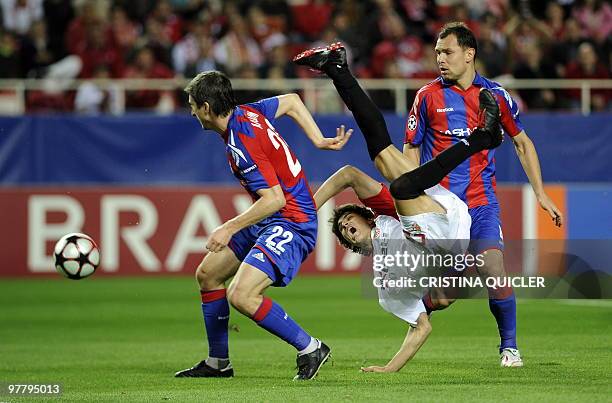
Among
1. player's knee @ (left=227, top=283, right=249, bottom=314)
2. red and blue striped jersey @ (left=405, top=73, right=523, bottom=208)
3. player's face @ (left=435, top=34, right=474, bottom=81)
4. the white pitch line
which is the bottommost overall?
the white pitch line

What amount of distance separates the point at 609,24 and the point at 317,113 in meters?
5.35

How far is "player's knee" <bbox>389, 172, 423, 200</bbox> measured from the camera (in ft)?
28.2

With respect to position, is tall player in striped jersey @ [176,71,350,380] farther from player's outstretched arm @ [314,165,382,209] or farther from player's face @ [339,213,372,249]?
player's outstretched arm @ [314,165,382,209]

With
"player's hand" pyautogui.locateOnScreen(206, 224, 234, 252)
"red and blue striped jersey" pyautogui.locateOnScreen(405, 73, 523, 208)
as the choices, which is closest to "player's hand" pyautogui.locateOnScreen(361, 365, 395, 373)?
"red and blue striped jersey" pyautogui.locateOnScreen(405, 73, 523, 208)

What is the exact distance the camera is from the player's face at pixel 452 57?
889cm

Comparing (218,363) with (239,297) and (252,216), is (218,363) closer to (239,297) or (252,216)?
(239,297)

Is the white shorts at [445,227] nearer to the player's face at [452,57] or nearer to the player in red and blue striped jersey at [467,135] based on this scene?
the player in red and blue striped jersey at [467,135]

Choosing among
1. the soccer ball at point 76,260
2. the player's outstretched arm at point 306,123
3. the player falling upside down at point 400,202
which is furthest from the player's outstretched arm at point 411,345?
the soccer ball at point 76,260

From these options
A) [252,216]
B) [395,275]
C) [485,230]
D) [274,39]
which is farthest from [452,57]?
[274,39]

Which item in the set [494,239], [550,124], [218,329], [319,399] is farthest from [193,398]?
[550,124]

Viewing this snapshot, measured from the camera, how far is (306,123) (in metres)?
8.58

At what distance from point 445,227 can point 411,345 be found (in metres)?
0.90

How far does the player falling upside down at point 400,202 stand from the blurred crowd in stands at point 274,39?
9014mm

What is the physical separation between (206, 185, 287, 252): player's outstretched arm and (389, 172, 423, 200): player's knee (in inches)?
39.7
